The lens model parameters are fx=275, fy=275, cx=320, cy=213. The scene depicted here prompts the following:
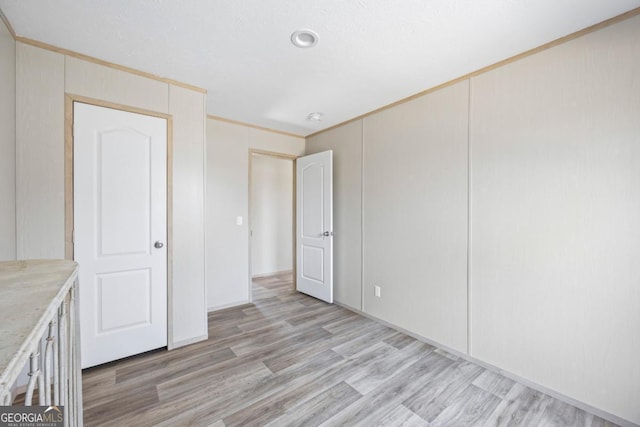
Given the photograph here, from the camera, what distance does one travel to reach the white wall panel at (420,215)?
2438mm

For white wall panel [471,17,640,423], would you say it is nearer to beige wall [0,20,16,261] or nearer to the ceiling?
the ceiling

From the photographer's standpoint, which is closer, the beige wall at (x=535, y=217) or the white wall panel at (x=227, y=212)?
the beige wall at (x=535, y=217)

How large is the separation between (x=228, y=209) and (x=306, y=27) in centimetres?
247

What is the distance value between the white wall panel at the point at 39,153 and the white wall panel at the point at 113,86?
0.07 meters

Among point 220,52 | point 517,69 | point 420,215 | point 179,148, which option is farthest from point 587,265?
point 179,148

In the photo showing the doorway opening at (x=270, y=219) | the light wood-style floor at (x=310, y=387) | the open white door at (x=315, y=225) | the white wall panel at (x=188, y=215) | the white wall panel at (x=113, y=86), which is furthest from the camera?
the doorway opening at (x=270, y=219)

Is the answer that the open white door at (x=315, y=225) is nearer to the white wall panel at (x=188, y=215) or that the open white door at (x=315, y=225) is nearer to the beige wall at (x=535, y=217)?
the beige wall at (x=535, y=217)

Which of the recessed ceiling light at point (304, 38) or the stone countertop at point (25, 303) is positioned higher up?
the recessed ceiling light at point (304, 38)

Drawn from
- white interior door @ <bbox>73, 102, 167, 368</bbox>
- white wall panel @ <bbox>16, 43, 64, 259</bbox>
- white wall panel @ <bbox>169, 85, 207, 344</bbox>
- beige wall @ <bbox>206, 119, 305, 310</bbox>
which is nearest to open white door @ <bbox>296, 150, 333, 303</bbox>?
beige wall @ <bbox>206, 119, 305, 310</bbox>

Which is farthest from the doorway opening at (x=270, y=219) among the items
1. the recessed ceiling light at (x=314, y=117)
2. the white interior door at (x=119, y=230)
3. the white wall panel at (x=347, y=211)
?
the white interior door at (x=119, y=230)

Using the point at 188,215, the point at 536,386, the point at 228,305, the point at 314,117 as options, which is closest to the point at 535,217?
the point at 536,386

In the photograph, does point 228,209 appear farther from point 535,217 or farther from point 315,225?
point 535,217

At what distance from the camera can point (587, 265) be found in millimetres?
1784

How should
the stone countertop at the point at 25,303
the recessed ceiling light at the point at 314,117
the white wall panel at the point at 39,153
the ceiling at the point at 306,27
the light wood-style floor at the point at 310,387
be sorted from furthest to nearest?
the recessed ceiling light at the point at 314,117
the white wall panel at the point at 39,153
the light wood-style floor at the point at 310,387
the ceiling at the point at 306,27
the stone countertop at the point at 25,303
